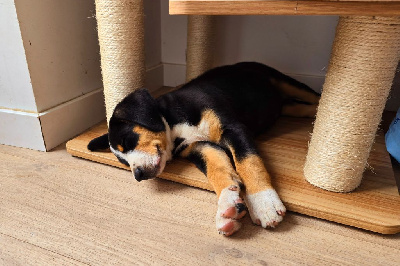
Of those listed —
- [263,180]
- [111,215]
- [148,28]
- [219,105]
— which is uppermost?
[148,28]

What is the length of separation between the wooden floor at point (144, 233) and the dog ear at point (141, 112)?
0.70ft

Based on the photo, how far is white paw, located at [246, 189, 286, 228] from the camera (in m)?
0.82

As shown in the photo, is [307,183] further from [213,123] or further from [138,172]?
[138,172]

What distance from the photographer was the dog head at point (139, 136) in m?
0.94

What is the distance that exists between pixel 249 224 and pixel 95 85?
3.42ft

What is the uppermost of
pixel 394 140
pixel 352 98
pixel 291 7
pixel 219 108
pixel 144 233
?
pixel 291 7

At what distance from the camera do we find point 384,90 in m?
0.81

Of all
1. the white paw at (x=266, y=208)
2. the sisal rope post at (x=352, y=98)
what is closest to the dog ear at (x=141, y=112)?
the white paw at (x=266, y=208)

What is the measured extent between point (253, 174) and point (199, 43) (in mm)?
942

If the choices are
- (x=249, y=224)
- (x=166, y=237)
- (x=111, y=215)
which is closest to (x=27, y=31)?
(x=111, y=215)

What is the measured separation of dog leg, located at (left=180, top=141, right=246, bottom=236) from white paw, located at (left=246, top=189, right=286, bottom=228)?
0.03 meters

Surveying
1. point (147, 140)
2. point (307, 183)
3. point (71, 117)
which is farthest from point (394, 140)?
point (71, 117)

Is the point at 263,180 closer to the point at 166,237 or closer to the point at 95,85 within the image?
the point at 166,237

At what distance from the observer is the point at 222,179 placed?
2.99 ft
